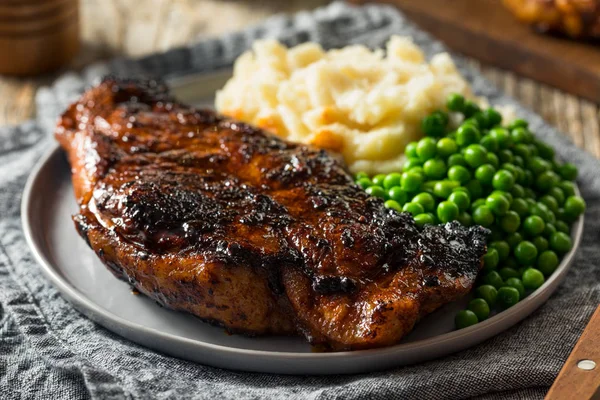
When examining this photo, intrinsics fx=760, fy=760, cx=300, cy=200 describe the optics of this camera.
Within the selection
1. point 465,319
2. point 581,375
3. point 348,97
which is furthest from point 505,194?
point 581,375

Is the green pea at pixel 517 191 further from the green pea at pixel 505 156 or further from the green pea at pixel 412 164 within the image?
the green pea at pixel 412 164

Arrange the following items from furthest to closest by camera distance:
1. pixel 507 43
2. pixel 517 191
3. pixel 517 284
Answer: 1. pixel 507 43
2. pixel 517 191
3. pixel 517 284

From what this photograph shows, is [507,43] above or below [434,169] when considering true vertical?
below

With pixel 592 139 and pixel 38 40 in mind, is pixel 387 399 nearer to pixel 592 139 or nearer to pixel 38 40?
pixel 592 139

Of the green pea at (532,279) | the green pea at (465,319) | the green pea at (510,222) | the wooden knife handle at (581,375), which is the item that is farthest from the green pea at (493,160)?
the wooden knife handle at (581,375)

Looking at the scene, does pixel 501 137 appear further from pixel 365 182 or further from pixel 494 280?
pixel 494 280

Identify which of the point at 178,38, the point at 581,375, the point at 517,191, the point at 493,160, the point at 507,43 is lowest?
the point at 178,38
